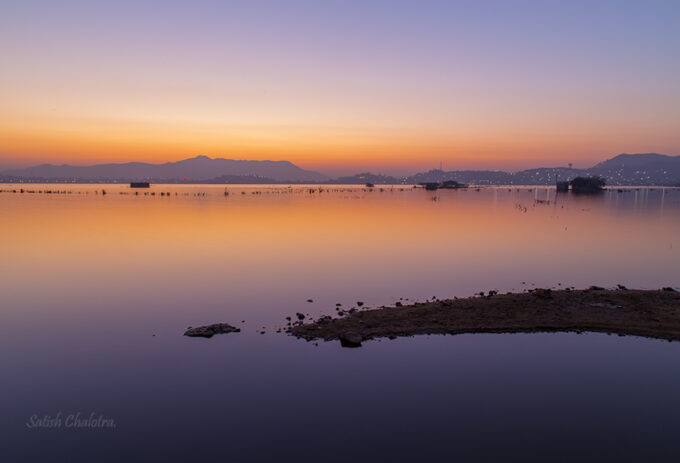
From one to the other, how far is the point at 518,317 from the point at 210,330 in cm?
1108

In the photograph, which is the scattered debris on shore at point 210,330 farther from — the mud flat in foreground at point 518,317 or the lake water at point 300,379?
the mud flat in foreground at point 518,317

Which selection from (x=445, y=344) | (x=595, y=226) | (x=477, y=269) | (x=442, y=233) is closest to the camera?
(x=445, y=344)

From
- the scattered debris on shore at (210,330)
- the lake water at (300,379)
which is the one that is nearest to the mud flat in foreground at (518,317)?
the lake water at (300,379)

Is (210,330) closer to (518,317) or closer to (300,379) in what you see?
(300,379)

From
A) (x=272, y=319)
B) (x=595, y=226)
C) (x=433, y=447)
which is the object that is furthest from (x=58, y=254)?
(x=595, y=226)

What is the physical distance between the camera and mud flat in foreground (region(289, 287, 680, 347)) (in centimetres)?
1377

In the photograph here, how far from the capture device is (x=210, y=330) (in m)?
14.4

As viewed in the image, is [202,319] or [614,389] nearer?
[614,389]

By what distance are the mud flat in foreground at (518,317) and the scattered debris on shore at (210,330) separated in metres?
2.31

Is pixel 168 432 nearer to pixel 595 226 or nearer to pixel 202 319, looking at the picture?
pixel 202 319

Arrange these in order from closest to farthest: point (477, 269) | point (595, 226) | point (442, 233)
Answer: point (477, 269), point (442, 233), point (595, 226)

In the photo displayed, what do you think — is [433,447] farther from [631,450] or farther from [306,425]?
[631,450]

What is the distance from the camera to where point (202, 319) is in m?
15.9

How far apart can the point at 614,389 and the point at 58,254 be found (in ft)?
111
